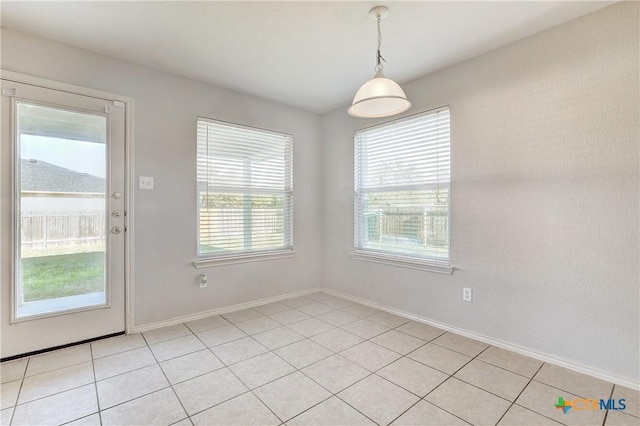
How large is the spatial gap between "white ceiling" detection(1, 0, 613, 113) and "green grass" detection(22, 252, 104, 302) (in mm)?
1820

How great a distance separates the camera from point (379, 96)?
5.83ft

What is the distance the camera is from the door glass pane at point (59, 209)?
2322 mm

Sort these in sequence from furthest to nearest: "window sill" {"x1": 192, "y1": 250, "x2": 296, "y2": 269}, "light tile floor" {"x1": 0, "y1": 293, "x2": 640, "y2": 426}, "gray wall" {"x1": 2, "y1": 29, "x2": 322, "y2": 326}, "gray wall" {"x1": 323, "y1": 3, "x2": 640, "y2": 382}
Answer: "window sill" {"x1": 192, "y1": 250, "x2": 296, "y2": 269}, "gray wall" {"x1": 2, "y1": 29, "x2": 322, "y2": 326}, "gray wall" {"x1": 323, "y1": 3, "x2": 640, "y2": 382}, "light tile floor" {"x1": 0, "y1": 293, "x2": 640, "y2": 426}

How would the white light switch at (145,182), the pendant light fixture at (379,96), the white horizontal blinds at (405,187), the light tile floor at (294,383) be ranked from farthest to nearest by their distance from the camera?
the white horizontal blinds at (405,187) < the white light switch at (145,182) < the pendant light fixture at (379,96) < the light tile floor at (294,383)

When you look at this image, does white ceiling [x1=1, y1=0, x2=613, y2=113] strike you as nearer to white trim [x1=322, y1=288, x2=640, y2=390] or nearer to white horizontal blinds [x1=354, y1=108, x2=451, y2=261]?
white horizontal blinds [x1=354, y1=108, x2=451, y2=261]

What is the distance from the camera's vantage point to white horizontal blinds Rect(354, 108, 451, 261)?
2.90m

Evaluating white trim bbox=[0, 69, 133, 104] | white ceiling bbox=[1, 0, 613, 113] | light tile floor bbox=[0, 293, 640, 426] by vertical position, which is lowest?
light tile floor bbox=[0, 293, 640, 426]

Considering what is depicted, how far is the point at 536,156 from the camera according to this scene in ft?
7.58

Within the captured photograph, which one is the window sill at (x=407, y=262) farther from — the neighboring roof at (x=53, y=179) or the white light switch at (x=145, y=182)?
the neighboring roof at (x=53, y=179)

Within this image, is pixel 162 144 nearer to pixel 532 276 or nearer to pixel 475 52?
pixel 475 52

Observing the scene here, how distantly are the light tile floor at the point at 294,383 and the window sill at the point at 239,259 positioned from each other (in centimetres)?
68

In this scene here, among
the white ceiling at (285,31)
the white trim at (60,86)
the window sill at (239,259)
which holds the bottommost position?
the window sill at (239,259)

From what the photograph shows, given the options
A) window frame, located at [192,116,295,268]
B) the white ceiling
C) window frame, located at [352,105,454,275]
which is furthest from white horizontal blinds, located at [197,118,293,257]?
window frame, located at [352,105,454,275]

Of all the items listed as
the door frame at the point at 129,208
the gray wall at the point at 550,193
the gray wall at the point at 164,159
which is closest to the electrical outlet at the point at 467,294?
the gray wall at the point at 550,193
